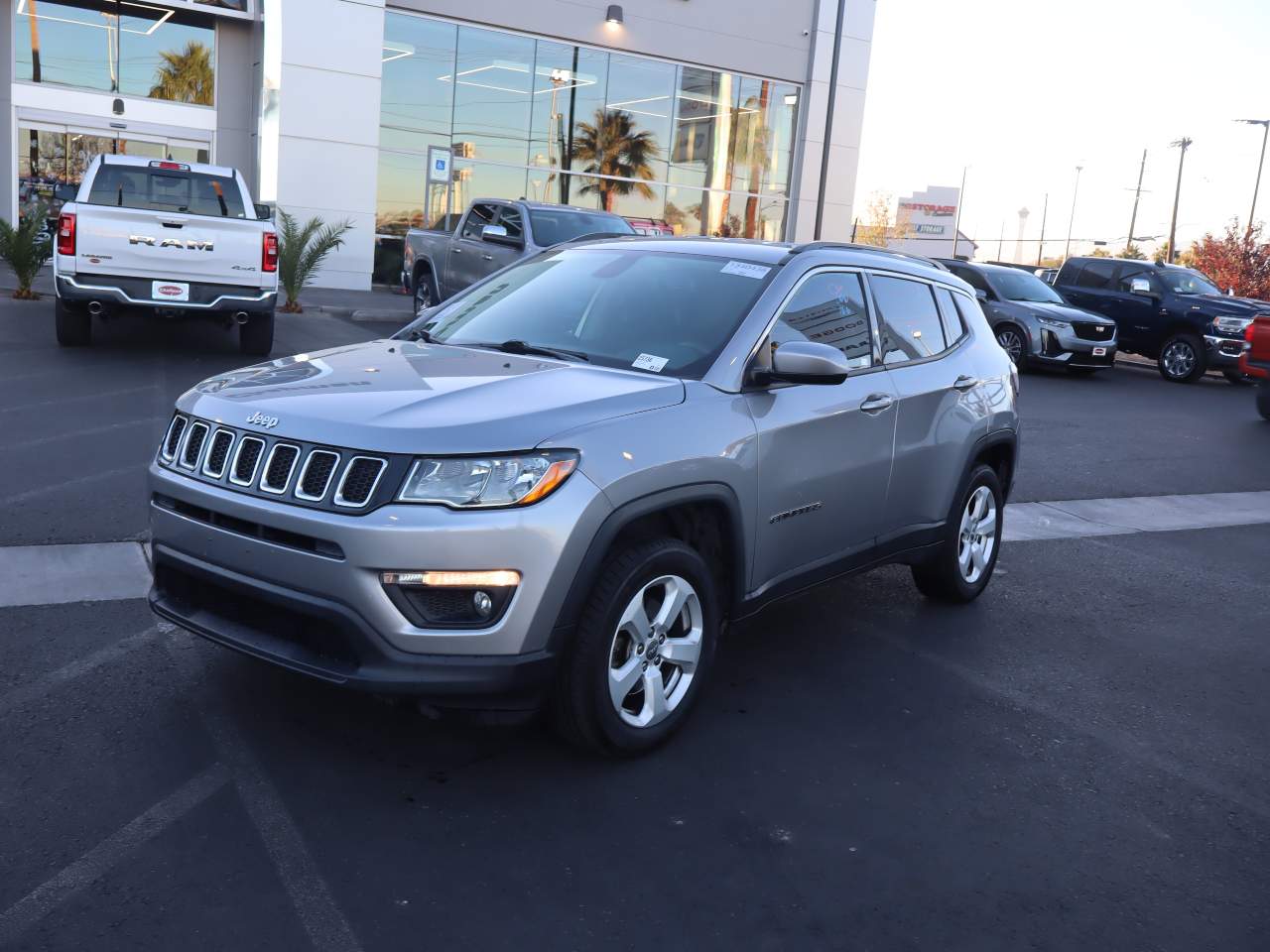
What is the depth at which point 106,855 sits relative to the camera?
3273 mm

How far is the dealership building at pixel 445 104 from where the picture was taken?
75.3 feet

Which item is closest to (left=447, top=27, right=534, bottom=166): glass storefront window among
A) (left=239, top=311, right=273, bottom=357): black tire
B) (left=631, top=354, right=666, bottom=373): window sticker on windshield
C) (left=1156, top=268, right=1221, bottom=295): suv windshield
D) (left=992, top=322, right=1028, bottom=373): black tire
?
(left=992, top=322, right=1028, bottom=373): black tire

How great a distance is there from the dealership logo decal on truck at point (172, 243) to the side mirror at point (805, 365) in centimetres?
850

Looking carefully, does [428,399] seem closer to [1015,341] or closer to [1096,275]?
[1015,341]

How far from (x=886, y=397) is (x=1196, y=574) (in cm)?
336

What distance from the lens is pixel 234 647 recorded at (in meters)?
3.71

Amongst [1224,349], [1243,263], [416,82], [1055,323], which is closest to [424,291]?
[416,82]

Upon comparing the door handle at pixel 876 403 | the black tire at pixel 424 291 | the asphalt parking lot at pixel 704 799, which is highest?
the door handle at pixel 876 403

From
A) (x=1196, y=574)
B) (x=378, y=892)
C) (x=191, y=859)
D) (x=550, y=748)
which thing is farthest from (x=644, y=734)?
(x=1196, y=574)

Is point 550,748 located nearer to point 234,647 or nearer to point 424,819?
point 424,819

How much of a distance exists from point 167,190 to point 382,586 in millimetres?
10422

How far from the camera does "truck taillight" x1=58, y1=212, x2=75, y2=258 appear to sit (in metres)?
11.1

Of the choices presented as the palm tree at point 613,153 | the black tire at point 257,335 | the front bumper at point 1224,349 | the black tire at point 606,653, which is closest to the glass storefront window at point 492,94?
the palm tree at point 613,153

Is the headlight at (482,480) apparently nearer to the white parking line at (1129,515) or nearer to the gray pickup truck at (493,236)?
the white parking line at (1129,515)
